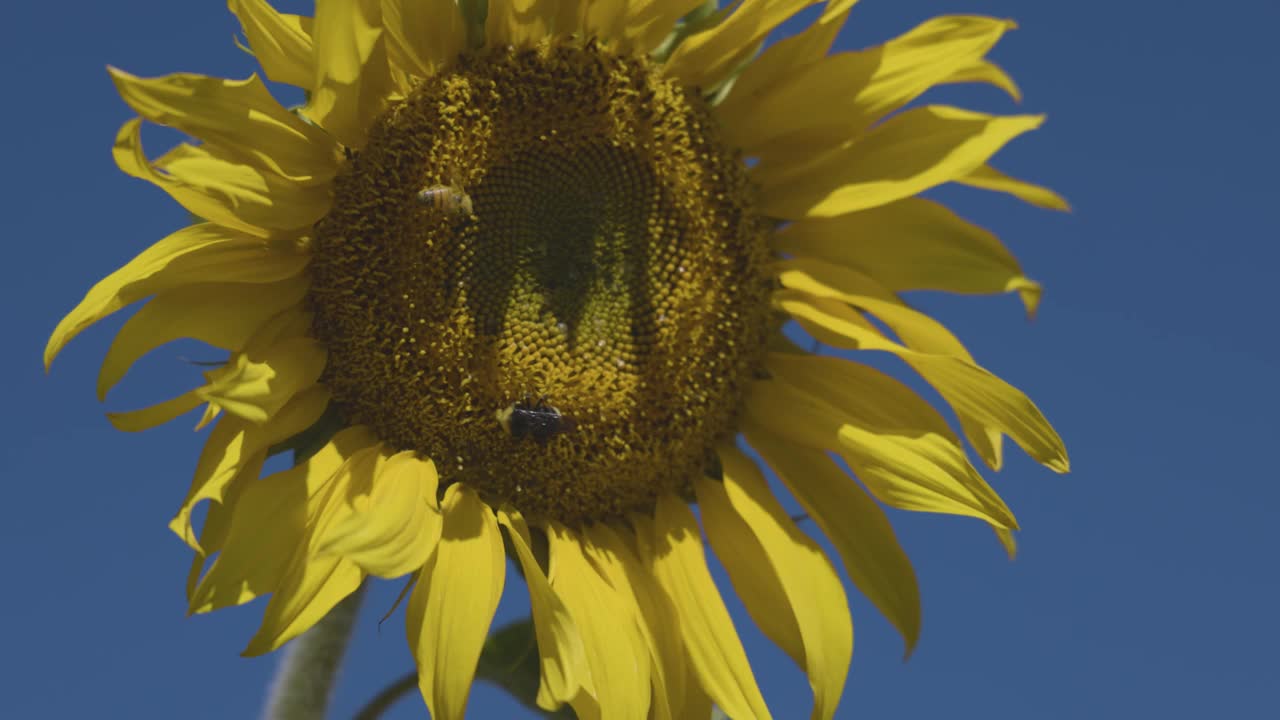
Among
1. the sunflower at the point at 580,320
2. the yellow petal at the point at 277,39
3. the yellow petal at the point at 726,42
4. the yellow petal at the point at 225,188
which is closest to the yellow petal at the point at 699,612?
the sunflower at the point at 580,320

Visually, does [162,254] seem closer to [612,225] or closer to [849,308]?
[612,225]

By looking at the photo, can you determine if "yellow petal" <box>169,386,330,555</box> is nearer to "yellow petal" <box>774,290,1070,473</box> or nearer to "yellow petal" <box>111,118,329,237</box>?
"yellow petal" <box>111,118,329,237</box>

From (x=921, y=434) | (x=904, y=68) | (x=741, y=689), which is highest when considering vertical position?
(x=904, y=68)

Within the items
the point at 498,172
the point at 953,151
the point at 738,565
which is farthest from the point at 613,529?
the point at 953,151

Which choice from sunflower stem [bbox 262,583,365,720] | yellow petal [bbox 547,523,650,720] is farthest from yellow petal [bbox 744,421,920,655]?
sunflower stem [bbox 262,583,365,720]

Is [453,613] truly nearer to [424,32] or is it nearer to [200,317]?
[200,317]

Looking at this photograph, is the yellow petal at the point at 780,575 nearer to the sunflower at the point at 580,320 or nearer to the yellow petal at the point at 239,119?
the sunflower at the point at 580,320

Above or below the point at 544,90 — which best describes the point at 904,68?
above
